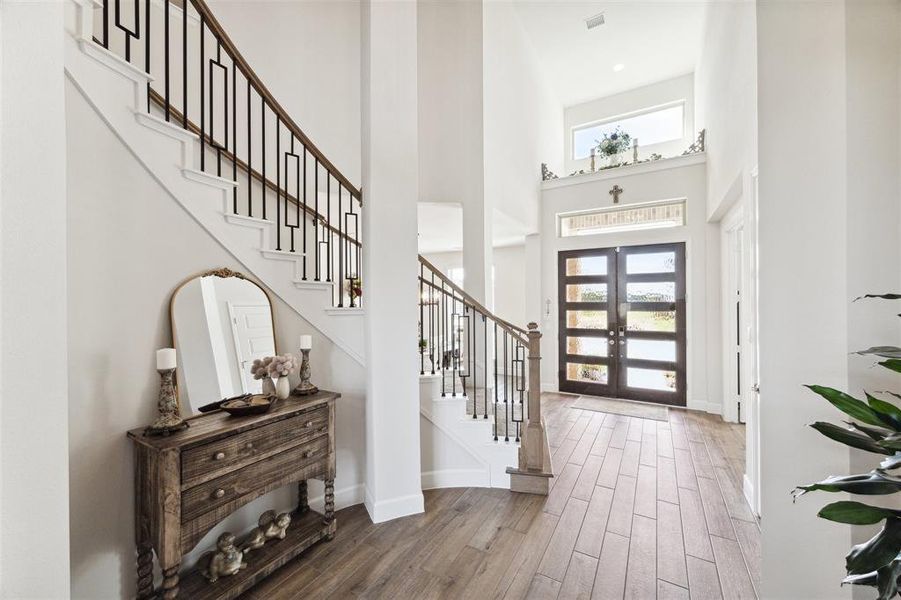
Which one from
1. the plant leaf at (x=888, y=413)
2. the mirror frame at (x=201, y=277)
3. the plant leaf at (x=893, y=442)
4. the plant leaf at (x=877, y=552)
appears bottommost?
the plant leaf at (x=877, y=552)

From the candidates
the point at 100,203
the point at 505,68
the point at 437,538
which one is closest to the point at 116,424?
the point at 100,203

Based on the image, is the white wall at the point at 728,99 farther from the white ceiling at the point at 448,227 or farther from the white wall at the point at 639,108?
the white ceiling at the point at 448,227

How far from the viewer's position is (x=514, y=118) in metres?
4.70

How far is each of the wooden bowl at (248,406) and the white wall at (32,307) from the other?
0.75 meters

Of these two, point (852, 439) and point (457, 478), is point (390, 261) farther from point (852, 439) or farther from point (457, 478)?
point (852, 439)

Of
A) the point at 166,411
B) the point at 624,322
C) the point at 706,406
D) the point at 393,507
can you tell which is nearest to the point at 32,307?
the point at 166,411

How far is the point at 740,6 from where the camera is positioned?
2582 mm

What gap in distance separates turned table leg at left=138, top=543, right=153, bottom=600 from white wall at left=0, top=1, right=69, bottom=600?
2.21 ft

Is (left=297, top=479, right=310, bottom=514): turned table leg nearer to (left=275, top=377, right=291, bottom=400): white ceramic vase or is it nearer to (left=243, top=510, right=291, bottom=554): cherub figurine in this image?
(left=243, top=510, right=291, bottom=554): cherub figurine

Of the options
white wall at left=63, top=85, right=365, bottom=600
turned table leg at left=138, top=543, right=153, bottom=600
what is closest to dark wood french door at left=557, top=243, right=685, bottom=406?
white wall at left=63, top=85, right=365, bottom=600

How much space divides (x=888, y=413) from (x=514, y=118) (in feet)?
15.7

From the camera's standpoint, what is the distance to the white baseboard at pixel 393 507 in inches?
A: 88.0

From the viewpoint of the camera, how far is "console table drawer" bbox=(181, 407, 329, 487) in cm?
146

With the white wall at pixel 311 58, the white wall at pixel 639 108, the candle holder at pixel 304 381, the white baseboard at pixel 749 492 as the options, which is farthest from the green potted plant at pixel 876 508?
the white wall at pixel 639 108
